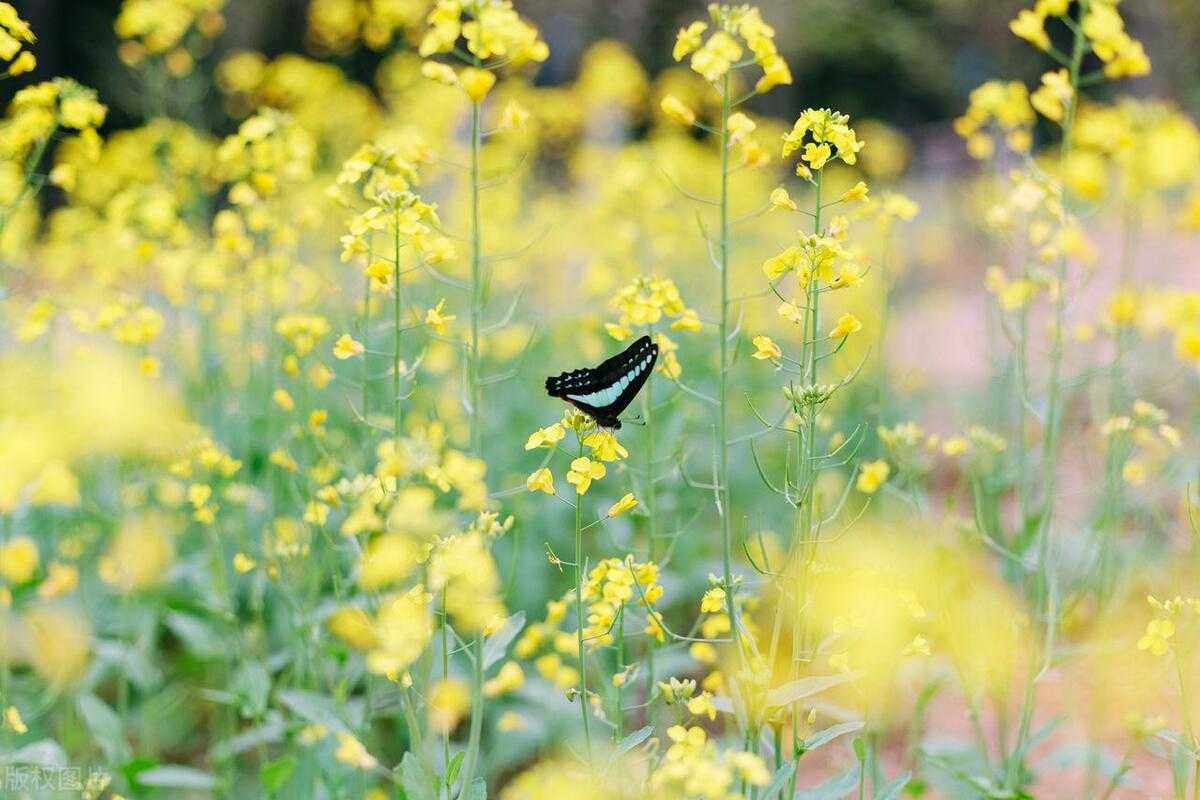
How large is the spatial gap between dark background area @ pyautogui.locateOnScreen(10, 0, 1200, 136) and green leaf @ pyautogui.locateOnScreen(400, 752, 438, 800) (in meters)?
12.8

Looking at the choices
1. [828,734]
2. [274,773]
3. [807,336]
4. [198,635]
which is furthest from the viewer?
[198,635]

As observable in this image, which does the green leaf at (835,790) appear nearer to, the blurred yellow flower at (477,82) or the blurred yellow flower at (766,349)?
the blurred yellow flower at (766,349)

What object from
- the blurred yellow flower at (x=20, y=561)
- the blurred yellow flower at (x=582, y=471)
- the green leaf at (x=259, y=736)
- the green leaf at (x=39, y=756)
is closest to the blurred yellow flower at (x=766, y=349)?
the blurred yellow flower at (x=582, y=471)

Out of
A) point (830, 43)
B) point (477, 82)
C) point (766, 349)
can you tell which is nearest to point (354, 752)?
point (766, 349)

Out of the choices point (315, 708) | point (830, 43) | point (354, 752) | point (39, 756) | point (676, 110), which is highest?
point (830, 43)

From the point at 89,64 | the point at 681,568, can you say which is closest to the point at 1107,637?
the point at 681,568

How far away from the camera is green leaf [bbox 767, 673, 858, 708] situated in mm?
2105

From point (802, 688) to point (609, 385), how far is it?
2.16ft

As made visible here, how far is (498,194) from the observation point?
669cm

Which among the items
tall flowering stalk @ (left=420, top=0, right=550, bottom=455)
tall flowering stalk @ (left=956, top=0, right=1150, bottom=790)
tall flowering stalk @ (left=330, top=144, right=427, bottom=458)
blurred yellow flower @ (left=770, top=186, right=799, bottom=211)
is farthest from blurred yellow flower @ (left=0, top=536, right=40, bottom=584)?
tall flowering stalk @ (left=956, top=0, right=1150, bottom=790)

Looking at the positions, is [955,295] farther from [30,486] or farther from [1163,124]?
[30,486]

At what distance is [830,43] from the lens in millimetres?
20469

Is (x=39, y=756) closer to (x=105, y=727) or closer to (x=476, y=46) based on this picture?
(x=105, y=727)

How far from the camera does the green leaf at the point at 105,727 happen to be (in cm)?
312
